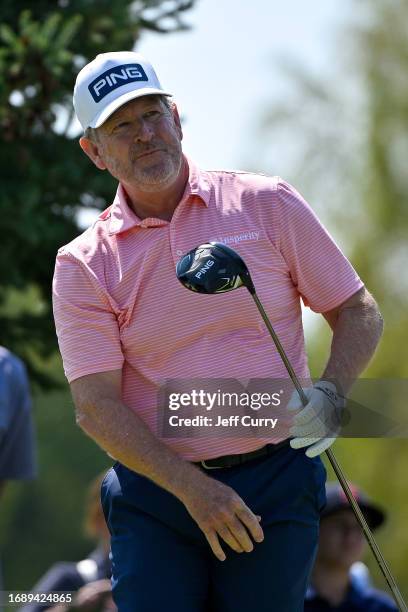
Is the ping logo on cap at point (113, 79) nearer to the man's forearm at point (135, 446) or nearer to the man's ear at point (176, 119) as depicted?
the man's ear at point (176, 119)

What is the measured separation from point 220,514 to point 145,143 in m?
1.28

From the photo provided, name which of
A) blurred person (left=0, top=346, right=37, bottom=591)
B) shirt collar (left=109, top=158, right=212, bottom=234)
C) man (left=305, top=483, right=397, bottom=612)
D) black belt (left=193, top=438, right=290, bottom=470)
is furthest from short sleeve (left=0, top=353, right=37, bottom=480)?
black belt (left=193, top=438, right=290, bottom=470)

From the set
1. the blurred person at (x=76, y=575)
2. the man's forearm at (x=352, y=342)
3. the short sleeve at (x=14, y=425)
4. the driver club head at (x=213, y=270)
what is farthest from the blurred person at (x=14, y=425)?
the driver club head at (x=213, y=270)

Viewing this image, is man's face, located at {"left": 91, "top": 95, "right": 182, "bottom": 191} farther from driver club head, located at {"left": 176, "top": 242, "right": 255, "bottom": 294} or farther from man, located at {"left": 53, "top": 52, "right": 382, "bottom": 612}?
driver club head, located at {"left": 176, "top": 242, "right": 255, "bottom": 294}

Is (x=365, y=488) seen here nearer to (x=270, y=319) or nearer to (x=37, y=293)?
(x=37, y=293)

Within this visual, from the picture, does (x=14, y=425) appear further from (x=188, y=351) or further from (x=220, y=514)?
(x=220, y=514)

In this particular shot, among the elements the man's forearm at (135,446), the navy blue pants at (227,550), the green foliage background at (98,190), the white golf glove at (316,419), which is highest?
the white golf glove at (316,419)

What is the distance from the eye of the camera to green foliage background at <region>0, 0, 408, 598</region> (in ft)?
30.4

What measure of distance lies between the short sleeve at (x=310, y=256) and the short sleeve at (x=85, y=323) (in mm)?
619

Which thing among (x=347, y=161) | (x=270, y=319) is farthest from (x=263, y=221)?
(x=347, y=161)

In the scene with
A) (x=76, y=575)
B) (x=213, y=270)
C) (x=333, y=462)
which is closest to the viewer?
(x=213, y=270)

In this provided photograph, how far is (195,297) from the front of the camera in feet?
14.1

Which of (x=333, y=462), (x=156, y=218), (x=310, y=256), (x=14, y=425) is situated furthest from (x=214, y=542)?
(x=14, y=425)

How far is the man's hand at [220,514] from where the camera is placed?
405 centimetres
